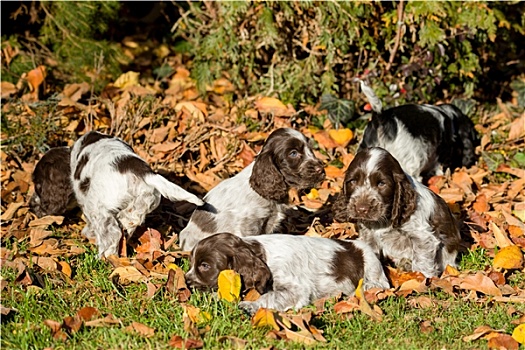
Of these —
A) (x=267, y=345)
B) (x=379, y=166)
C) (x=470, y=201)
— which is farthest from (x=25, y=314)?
(x=470, y=201)

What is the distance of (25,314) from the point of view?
5598mm

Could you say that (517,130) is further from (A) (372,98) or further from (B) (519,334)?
(B) (519,334)

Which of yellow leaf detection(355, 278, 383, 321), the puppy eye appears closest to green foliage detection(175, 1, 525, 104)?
the puppy eye

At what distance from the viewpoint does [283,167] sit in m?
7.02

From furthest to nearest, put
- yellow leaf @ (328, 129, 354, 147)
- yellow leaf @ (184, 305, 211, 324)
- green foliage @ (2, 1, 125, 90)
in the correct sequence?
green foliage @ (2, 1, 125, 90) < yellow leaf @ (328, 129, 354, 147) < yellow leaf @ (184, 305, 211, 324)

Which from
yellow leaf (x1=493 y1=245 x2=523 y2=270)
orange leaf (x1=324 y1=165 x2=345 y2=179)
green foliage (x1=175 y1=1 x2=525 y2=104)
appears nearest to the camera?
yellow leaf (x1=493 y1=245 x2=523 y2=270)

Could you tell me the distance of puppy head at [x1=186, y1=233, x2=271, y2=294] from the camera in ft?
18.8

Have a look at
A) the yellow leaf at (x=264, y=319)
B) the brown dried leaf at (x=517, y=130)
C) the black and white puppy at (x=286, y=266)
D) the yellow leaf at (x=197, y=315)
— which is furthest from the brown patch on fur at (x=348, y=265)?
the brown dried leaf at (x=517, y=130)

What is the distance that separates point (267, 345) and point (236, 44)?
5209mm

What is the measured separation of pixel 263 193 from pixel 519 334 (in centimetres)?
248

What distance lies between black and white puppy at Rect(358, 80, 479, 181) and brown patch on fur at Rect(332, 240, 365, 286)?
2463 millimetres

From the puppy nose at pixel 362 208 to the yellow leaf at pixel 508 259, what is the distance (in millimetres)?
1243

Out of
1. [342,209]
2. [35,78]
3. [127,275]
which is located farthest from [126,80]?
[342,209]

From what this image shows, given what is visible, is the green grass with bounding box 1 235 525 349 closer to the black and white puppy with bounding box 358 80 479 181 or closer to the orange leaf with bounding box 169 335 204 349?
the orange leaf with bounding box 169 335 204 349
